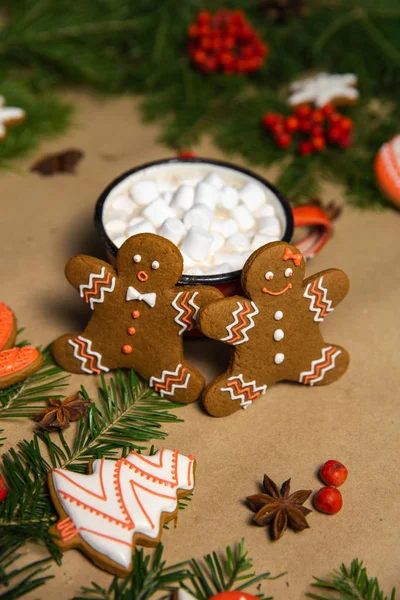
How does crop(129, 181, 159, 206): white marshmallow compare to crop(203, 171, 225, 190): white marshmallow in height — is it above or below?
below

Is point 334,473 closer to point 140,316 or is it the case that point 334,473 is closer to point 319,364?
point 319,364

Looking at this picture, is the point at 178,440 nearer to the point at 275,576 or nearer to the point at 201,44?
the point at 275,576

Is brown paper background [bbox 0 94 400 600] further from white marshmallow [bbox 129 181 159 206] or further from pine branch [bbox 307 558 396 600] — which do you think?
white marshmallow [bbox 129 181 159 206]

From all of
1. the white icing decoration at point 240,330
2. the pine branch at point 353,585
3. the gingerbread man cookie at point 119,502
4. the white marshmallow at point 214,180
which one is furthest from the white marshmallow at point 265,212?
the pine branch at point 353,585

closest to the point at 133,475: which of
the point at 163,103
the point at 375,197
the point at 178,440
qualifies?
the point at 178,440

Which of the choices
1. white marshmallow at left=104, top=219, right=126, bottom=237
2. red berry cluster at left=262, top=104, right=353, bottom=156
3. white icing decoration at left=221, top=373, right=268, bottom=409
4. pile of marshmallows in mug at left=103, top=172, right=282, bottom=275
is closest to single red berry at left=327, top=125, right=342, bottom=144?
red berry cluster at left=262, top=104, right=353, bottom=156

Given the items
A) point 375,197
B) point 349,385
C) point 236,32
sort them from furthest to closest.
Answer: point 236,32 → point 375,197 → point 349,385
